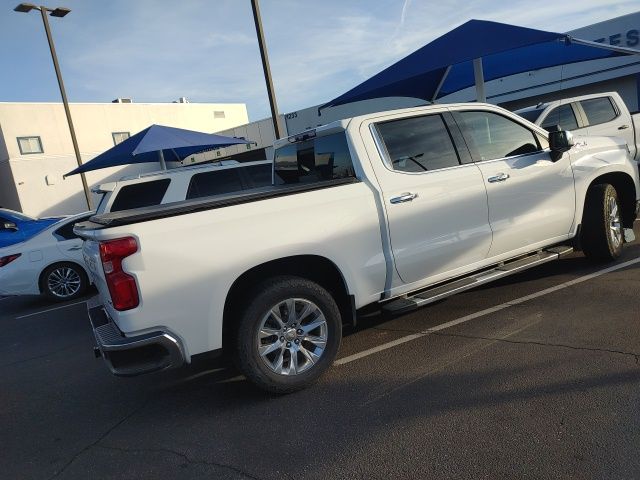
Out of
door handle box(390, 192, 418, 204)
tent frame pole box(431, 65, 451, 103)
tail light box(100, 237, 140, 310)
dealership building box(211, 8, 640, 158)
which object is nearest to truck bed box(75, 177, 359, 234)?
tail light box(100, 237, 140, 310)

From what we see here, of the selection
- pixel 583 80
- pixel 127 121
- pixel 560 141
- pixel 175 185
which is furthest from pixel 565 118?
pixel 127 121

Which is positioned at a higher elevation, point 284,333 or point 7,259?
point 7,259

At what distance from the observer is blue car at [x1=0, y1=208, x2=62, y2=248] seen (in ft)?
31.6

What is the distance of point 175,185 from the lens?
743 centimetres

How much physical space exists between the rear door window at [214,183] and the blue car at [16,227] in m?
3.86

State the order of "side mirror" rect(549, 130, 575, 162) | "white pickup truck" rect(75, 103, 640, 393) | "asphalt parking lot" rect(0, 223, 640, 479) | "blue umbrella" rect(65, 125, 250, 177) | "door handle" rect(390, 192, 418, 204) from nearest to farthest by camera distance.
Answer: "asphalt parking lot" rect(0, 223, 640, 479)
"white pickup truck" rect(75, 103, 640, 393)
"door handle" rect(390, 192, 418, 204)
"side mirror" rect(549, 130, 575, 162)
"blue umbrella" rect(65, 125, 250, 177)

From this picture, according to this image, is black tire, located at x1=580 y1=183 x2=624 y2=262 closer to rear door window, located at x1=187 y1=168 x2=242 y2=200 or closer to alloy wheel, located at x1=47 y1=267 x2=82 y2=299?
rear door window, located at x1=187 y1=168 x2=242 y2=200

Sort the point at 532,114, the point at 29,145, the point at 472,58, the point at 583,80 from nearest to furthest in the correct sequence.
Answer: the point at 472,58, the point at 532,114, the point at 583,80, the point at 29,145

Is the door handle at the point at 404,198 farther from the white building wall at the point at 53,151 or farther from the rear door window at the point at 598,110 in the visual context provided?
the white building wall at the point at 53,151

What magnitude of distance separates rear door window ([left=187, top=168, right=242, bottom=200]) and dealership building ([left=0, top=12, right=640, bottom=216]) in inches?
529

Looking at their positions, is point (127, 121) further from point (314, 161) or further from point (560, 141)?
point (560, 141)

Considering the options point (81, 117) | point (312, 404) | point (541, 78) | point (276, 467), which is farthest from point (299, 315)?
point (81, 117)

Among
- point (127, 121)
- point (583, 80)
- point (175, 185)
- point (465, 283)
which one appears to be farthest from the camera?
point (127, 121)

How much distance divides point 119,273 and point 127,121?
3114cm
